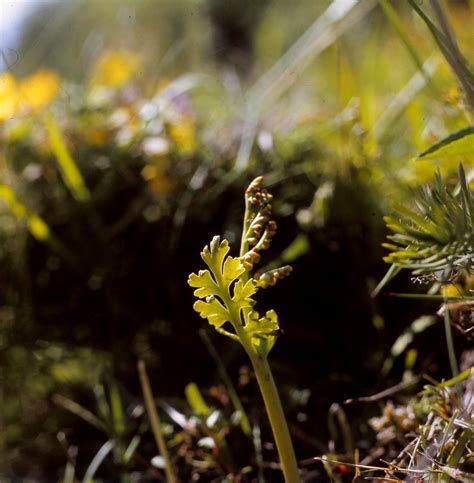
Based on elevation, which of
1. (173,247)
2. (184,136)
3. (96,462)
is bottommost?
(96,462)

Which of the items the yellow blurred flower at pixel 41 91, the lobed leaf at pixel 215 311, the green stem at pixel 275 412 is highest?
the yellow blurred flower at pixel 41 91

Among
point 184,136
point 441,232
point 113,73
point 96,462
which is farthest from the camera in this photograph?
point 113,73

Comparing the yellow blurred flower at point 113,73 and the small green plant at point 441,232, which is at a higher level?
the yellow blurred flower at point 113,73

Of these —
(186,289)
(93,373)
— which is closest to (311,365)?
(186,289)

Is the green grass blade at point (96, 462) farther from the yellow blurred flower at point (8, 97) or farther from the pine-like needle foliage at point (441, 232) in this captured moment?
the yellow blurred flower at point (8, 97)

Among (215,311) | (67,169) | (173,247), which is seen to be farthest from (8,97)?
(215,311)

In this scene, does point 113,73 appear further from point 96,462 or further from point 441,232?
point 441,232

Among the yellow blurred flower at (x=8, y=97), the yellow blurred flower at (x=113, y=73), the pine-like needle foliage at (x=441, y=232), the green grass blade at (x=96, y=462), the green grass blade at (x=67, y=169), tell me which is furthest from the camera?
the yellow blurred flower at (x=113, y=73)

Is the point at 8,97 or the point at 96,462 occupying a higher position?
the point at 8,97

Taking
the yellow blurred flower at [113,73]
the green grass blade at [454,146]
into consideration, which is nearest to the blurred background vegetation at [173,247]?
the yellow blurred flower at [113,73]
